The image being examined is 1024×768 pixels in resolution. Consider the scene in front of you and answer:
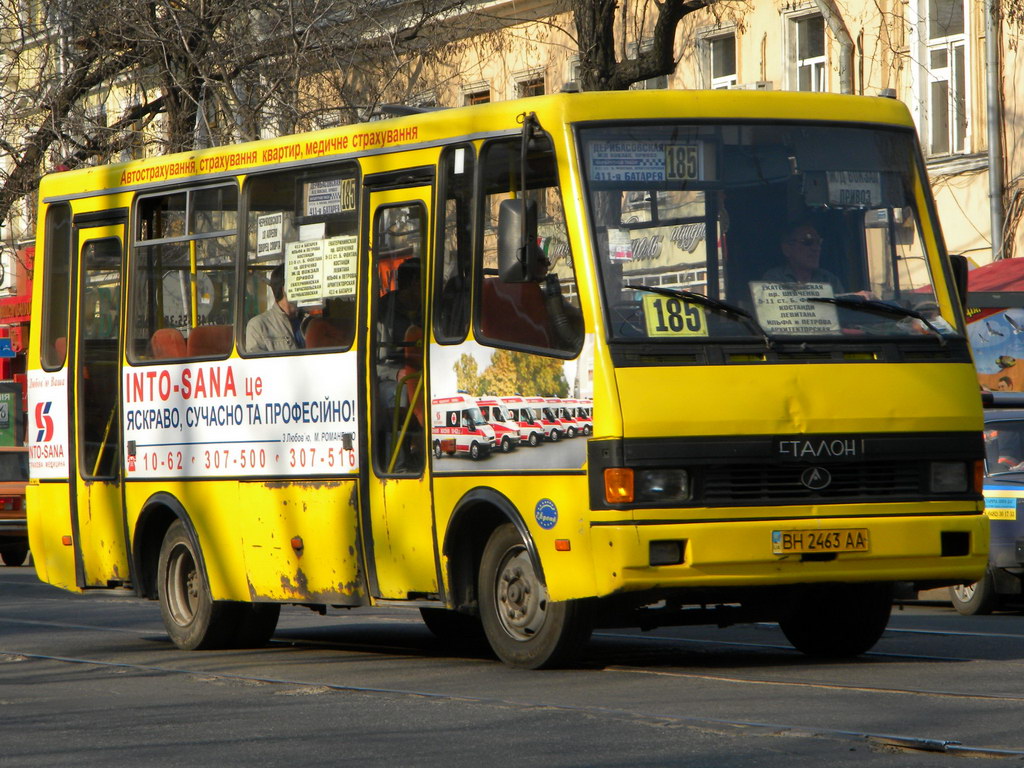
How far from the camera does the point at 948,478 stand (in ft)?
34.3

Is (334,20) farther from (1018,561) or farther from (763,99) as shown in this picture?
(763,99)

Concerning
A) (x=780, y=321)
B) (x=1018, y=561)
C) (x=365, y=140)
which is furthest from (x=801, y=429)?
(x=1018, y=561)

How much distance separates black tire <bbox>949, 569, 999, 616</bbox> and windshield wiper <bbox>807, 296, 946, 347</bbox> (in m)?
4.85

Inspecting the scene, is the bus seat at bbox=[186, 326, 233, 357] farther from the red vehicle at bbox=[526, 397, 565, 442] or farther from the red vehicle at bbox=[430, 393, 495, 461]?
the red vehicle at bbox=[526, 397, 565, 442]

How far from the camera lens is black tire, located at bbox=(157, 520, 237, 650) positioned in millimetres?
12914

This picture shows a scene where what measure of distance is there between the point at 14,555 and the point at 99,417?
1349 cm

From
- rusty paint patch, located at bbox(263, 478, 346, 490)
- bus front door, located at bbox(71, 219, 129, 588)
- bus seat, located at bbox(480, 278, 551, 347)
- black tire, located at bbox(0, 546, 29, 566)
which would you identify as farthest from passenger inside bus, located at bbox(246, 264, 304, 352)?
black tire, located at bbox(0, 546, 29, 566)

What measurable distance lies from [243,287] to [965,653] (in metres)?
4.69

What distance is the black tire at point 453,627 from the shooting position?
512 inches

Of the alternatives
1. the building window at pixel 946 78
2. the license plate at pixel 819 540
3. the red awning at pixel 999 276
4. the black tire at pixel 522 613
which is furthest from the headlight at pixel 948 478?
the building window at pixel 946 78

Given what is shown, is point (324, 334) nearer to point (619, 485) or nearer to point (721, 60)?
point (619, 485)

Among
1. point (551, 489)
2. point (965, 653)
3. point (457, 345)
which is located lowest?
point (965, 653)

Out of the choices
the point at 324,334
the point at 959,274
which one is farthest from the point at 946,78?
the point at 324,334

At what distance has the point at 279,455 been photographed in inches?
478
